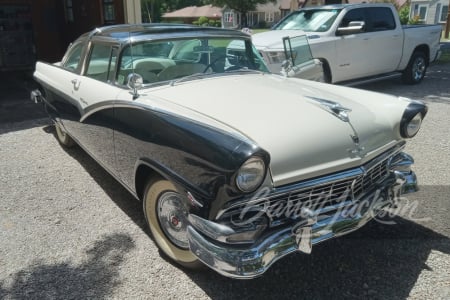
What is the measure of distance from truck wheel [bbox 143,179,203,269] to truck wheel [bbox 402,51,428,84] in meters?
8.25

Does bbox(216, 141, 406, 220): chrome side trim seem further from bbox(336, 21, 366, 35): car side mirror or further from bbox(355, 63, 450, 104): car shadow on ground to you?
bbox(355, 63, 450, 104): car shadow on ground

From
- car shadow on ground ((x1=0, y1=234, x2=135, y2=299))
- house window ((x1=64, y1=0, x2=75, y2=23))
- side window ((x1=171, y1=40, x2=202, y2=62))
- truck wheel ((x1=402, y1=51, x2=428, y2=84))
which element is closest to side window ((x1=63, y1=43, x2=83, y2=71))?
side window ((x1=171, y1=40, x2=202, y2=62))

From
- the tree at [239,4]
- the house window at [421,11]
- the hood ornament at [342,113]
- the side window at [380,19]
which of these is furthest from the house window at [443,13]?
the hood ornament at [342,113]

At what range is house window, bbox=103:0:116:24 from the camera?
10744 millimetres

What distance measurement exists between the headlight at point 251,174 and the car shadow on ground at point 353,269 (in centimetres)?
82

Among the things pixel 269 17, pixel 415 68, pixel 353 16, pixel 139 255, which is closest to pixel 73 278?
pixel 139 255

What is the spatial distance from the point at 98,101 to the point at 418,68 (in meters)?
8.33

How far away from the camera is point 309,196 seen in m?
2.56

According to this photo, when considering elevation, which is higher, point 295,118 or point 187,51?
point 187,51

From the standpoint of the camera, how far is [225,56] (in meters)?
3.92

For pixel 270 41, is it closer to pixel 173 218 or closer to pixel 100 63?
pixel 100 63

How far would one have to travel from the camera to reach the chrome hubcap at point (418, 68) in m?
9.49

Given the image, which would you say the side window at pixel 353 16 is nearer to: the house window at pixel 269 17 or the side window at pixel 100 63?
the side window at pixel 100 63

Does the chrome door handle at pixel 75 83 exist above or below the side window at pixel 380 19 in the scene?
below
